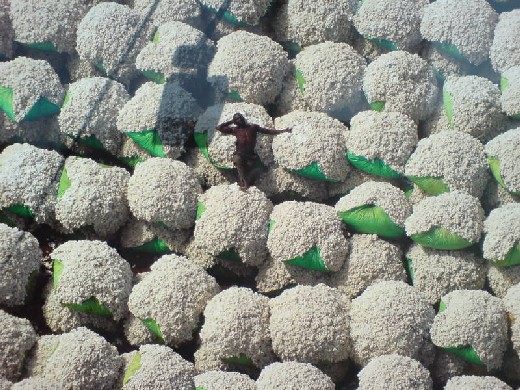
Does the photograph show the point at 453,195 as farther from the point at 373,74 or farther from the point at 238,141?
the point at 238,141

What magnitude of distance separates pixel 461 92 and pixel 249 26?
0.71 metres

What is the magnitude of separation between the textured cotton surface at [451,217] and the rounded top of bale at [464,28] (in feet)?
1.59

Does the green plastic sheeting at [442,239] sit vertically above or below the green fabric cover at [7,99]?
below

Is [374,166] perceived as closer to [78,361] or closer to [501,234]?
[501,234]

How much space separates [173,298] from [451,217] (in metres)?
0.77

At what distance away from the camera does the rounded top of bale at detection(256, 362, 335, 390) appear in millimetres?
2041

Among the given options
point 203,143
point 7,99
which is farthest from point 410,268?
point 7,99

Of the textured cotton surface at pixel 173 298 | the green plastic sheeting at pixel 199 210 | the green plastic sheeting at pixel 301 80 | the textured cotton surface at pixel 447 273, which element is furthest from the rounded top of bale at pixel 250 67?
the textured cotton surface at pixel 447 273

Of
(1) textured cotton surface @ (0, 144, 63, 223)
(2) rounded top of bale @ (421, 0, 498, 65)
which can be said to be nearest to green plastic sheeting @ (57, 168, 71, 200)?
(1) textured cotton surface @ (0, 144, 63, 223)

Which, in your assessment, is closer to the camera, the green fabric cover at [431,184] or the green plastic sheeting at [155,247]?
the green fabric cover at [431,184]

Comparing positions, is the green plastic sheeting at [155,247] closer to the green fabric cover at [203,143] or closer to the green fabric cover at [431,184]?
the green fabric cover at [203,143]

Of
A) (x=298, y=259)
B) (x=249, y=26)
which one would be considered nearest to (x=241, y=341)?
(x=298, y=259)

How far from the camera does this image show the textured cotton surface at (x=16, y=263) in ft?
7.55

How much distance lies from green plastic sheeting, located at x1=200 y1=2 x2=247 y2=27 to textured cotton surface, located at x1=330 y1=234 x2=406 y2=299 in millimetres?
825
